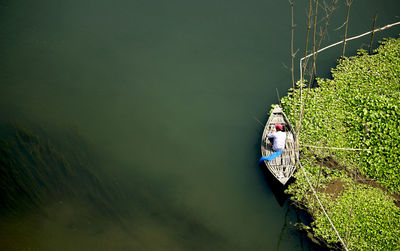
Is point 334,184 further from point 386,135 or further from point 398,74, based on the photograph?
point 398,74

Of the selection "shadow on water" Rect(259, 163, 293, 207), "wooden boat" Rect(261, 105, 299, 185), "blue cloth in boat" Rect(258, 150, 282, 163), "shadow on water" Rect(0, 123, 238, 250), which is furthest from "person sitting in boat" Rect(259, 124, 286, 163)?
"shadow on water" Rect(0, 123, 238, 250)

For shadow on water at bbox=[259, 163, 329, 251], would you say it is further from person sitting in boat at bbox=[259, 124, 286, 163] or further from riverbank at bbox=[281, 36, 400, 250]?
person sitting in boat at bbox=[259, 124, 286, 163]

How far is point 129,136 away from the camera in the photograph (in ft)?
22.5

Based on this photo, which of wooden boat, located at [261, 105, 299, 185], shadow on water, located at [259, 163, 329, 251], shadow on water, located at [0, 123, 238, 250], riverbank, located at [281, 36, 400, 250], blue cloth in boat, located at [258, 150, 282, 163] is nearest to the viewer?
riverbank, located at [281, 36, 400, 250]

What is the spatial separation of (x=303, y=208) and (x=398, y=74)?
3808mm

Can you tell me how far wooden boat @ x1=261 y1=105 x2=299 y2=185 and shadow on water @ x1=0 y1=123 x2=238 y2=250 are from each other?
160 cm

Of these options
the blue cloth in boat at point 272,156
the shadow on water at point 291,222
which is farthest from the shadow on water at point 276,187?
the blue cloth in boat at point 272,156

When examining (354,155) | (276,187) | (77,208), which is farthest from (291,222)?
(77,208)

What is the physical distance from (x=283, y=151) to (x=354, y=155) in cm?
137

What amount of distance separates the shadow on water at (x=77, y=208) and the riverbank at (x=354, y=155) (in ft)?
6.56

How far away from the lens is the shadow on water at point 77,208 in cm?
559

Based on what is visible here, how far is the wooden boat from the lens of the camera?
5.75m

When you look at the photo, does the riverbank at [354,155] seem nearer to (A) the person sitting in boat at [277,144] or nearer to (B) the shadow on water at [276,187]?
(B) the shadow on water at [276,187]

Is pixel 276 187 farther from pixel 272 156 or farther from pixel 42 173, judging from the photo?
pixel 42 173
